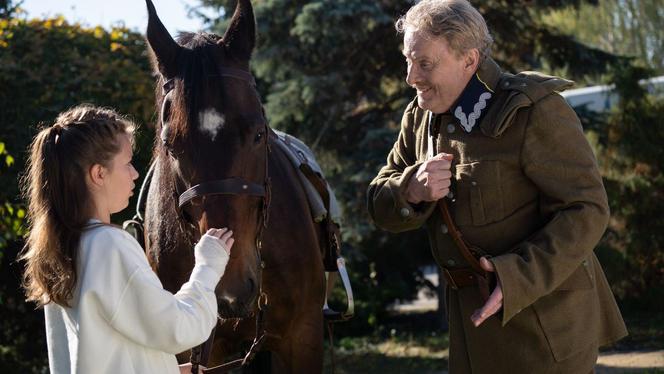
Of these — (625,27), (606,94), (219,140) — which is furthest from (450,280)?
(625,27)

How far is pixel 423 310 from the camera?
13.5 metres

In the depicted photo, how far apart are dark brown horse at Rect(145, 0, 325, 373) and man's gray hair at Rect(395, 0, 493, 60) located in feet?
2.70

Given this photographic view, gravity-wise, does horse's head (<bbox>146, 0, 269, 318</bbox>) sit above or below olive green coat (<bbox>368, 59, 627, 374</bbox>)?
above

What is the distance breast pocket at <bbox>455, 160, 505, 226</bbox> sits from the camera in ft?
10.6

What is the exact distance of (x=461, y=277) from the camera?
131 inches

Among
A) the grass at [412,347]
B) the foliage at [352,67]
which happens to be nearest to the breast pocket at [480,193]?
the grass at [412,347]

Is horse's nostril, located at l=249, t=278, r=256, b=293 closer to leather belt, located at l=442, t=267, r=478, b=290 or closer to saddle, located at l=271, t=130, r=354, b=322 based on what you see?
leather belt, located at l=442, t=267, r=478, b=290

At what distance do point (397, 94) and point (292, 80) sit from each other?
1.27 meters

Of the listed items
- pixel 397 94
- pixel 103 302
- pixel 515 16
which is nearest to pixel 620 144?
pixel 515 16

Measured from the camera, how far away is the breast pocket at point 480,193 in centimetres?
322

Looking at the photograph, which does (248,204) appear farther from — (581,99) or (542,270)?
(581,99)

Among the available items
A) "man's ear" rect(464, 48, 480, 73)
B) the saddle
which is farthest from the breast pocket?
the saddle

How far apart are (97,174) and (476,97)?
1.40 metres

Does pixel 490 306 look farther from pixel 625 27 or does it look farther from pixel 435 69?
pixel 625 27
